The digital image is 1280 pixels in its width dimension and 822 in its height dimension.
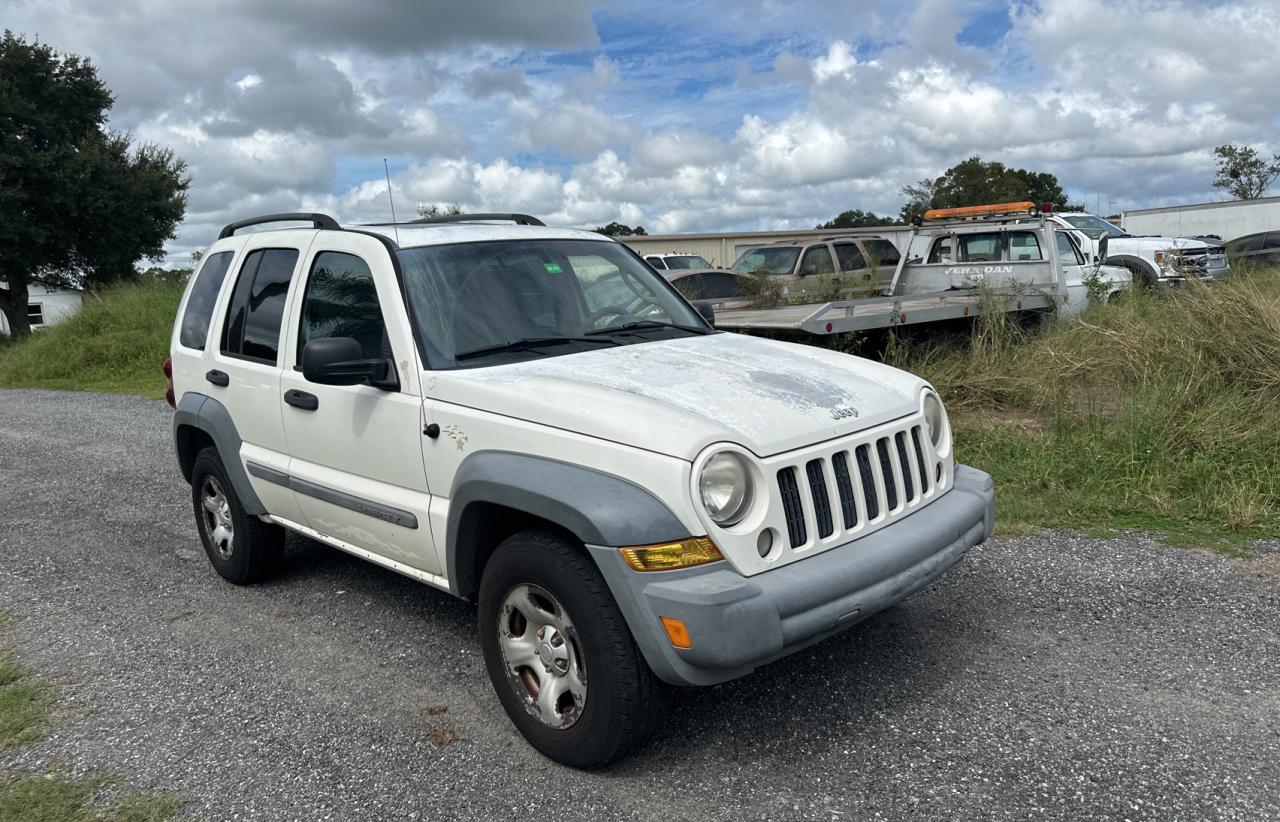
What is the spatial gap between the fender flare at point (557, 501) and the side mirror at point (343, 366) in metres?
0.59

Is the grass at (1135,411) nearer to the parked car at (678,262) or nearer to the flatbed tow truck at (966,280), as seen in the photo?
the flatbed tow truck at (966,280)

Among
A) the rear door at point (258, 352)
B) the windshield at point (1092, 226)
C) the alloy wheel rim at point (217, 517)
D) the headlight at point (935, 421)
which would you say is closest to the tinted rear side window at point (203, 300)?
the rear door at point (258, 352)

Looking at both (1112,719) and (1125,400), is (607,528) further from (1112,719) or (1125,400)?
(1125,400)

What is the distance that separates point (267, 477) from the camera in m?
4.72

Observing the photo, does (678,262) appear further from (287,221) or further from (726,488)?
(726,488)

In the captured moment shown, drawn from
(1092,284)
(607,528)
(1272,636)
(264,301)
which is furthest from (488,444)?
(1092,284)

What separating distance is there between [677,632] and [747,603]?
225 mm

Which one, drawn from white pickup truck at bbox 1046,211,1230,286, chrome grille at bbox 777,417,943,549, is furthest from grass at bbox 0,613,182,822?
white pickup truck at bbox 1046,211,1230,286

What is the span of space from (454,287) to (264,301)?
1307 millimetres

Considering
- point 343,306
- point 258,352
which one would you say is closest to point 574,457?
point 343,306

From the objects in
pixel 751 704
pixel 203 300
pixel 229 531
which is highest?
pixel 203 300

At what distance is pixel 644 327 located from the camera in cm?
444

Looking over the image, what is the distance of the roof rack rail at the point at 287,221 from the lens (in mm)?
4626

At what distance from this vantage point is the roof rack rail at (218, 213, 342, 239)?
4.63m
